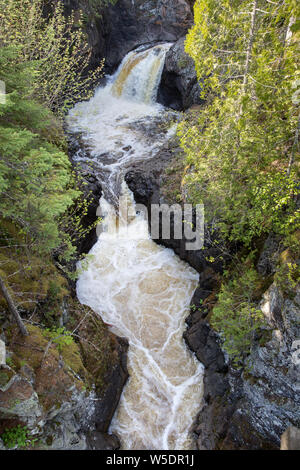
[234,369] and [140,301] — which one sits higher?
[234,369]

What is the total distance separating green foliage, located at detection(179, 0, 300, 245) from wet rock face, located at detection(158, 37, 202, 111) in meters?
12.1

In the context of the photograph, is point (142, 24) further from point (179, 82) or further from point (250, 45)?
point (250, 45)

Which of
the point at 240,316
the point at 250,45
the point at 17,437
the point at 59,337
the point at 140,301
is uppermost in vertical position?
the point at 250,45

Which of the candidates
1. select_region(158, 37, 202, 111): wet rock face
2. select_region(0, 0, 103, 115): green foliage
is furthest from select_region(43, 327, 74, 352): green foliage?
select_region(158, 37, 202, 111): wet rock face

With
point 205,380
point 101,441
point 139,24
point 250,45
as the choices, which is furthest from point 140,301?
point 139,24

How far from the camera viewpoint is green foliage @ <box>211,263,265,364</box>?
265 inches

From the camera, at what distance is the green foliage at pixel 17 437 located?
499 cm

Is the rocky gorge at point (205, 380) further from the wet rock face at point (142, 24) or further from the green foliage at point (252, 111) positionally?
the wet rock face at point (142, 24)

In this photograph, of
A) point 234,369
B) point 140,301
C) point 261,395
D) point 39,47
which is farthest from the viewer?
point 140,301

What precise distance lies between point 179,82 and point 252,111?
16.3 metres

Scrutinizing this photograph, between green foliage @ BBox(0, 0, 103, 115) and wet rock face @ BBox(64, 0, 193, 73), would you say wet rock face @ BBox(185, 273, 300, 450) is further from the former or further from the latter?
wet rock face @ BBox(64, 0, 193, 73)

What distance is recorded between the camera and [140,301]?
11.2m

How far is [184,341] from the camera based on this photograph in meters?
9.89
